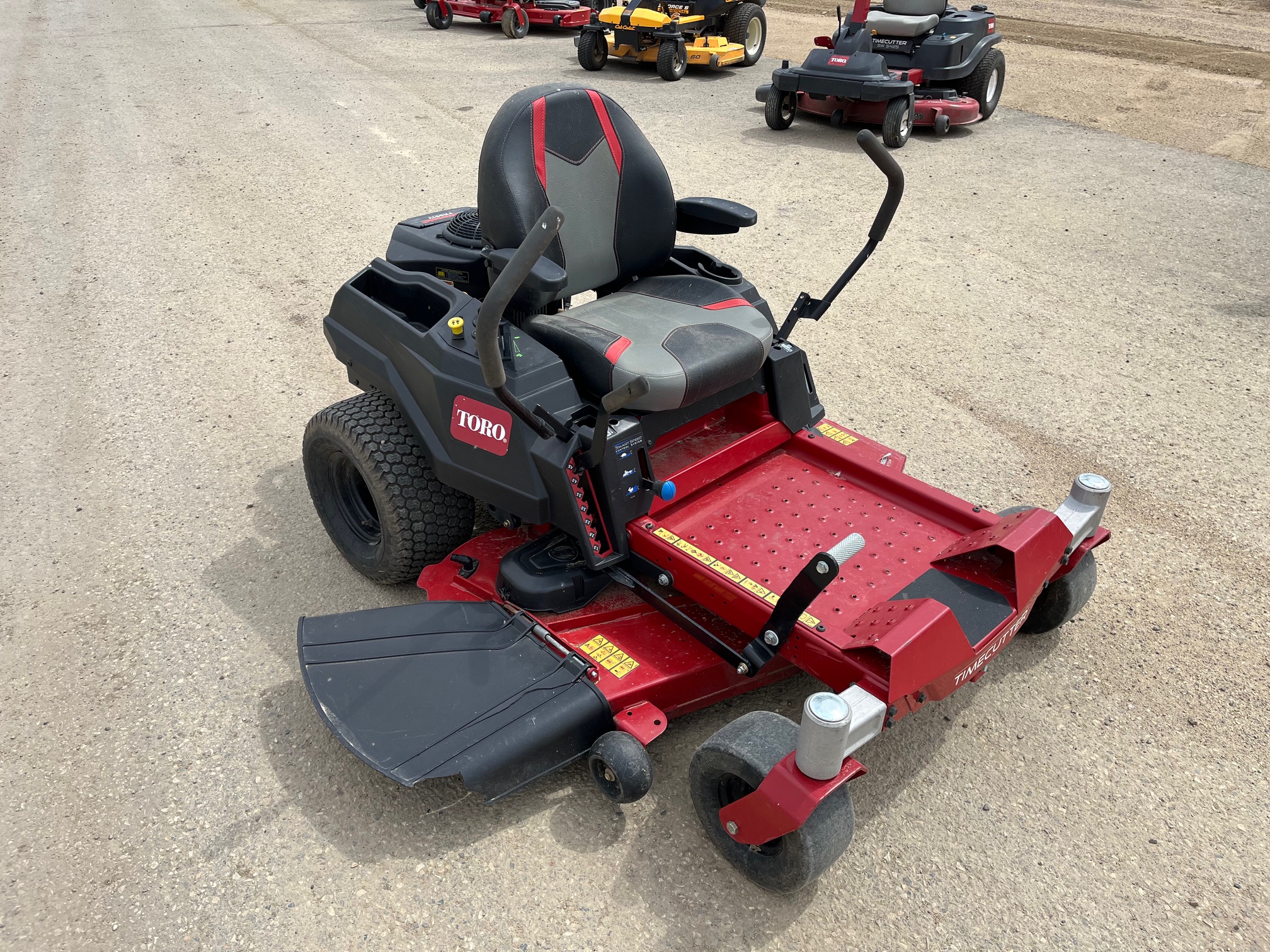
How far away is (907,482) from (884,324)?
7.93 feet

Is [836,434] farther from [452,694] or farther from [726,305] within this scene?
[452,694]

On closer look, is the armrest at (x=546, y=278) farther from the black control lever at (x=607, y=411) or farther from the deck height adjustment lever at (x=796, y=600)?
the deck height adjustment lever at (x=796, y=600)

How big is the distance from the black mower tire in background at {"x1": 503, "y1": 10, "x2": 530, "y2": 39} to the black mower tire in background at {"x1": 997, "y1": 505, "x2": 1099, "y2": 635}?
1229cm

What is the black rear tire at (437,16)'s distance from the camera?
1395 cm

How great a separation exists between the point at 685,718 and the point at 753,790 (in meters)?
0.62

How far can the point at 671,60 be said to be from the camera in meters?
11.0

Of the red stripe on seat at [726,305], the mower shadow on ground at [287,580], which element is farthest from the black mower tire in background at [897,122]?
the mower shadow on ground at [287,580]

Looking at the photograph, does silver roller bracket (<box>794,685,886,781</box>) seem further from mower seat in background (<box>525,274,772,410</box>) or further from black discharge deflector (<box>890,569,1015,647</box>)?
mower seat in background (<box>525,274,772,410</box>)

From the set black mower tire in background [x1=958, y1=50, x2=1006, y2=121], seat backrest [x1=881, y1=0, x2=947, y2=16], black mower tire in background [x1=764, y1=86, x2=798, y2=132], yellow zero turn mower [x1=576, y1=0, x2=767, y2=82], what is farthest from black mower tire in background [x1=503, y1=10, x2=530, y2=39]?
black mower tire in background [x1=958, y1=50, x2=1006, y2=121]

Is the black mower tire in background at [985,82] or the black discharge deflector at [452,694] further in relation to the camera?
the black mower tire in background at [985,82]

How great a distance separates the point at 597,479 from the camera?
9.77 ft

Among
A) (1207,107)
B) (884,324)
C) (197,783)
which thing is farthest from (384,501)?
(1207,107)

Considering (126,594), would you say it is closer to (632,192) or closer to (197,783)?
(197,783)

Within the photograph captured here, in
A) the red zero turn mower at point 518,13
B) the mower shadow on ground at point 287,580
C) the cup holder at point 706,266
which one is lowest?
the mower shadow on ground at point 287,580
